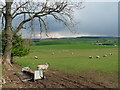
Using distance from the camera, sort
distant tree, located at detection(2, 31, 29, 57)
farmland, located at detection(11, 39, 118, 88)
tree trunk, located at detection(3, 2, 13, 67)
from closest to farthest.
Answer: farmland, located at detection(11, 39, 118, 88)
tree trunk, located at detection(3, 2, 13, 67)
distant tree, located at detection(2, 31, 29, 57)

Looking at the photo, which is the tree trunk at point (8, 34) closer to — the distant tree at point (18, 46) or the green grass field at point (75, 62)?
the green grass field at point (75, 62)

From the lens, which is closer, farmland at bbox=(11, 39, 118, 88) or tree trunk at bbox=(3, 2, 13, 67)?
farmland at bbox=(11, 39, 118, 88)

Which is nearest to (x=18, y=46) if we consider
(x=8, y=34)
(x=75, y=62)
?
(x=8, y=34)

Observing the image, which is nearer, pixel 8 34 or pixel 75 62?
pixel 8 34

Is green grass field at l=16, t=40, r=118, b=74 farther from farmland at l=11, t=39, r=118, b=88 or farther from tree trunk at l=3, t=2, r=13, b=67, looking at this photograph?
tree trunk at l=3, t=2, r=13, b=67

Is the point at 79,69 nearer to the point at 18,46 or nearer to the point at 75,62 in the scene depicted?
the point at 75,62

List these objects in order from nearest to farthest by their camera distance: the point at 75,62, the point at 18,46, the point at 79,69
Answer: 1. the point at 79,69
2. the point at 18,46
3. the point at 75,62

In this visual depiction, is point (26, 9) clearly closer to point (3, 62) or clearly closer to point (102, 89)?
point (3, 62)

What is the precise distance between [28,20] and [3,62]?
19.3 feet

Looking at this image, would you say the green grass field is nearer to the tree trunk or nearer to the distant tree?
the distant tree

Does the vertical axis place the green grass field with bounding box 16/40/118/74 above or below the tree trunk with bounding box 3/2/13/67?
below

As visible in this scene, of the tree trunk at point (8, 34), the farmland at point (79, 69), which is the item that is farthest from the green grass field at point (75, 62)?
the tree trunk at point (8, 34)

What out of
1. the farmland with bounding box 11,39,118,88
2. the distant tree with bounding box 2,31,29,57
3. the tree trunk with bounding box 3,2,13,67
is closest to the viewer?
the farmland with bounding box 11,39,118,88

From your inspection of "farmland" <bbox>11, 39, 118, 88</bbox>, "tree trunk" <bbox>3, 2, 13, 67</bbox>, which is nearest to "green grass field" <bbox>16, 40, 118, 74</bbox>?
"farmland" <bbox>11, 39, 118, 88</bbox>
